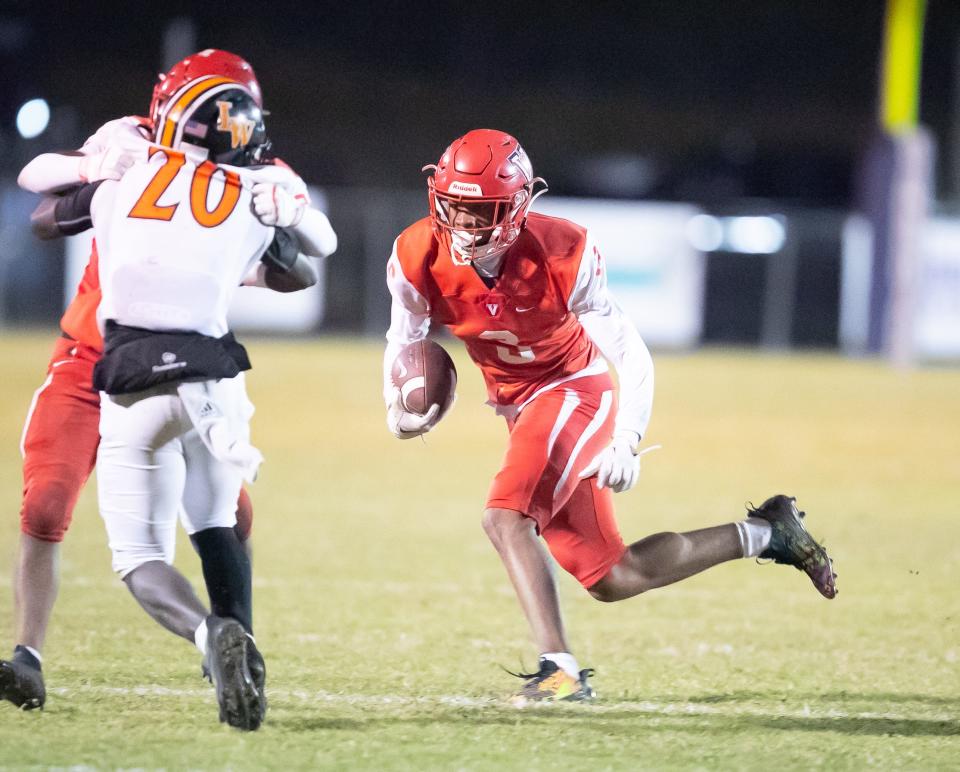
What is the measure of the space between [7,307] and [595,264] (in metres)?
18.0

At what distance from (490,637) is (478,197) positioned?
1.77m

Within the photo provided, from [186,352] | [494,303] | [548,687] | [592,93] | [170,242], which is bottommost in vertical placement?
[548,687]

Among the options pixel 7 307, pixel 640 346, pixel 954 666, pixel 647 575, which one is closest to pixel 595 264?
pixel 640 346

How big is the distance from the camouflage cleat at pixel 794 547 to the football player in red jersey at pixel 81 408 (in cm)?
166

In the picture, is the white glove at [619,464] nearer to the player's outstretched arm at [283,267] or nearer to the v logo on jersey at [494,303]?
the v logo on jersey at [494,303]

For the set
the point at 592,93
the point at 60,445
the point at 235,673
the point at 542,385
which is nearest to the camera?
the point at 235,673

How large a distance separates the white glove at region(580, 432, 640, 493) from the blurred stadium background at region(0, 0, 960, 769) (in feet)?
2.17

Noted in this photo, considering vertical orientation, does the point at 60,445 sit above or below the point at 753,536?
above

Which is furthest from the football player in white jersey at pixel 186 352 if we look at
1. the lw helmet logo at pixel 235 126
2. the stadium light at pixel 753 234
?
the stadium light at pixel 753 234

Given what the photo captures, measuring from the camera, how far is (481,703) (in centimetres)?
423

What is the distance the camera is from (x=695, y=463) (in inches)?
404

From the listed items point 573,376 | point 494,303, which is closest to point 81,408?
point 494,303

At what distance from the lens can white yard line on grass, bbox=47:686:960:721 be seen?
13.8 feet

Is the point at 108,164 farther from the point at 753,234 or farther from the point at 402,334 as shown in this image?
the point at 753,234
